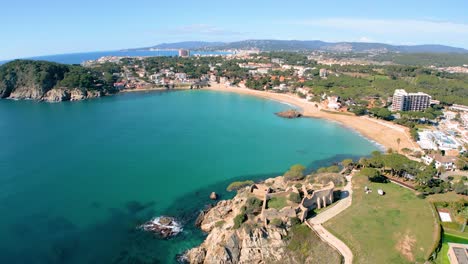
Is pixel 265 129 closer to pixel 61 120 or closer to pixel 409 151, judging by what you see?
pixel 409 151

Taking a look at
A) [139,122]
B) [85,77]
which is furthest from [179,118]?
[85,77]

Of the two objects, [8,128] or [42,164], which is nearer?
[42,164]

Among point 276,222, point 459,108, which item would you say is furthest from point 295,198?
point 459,108

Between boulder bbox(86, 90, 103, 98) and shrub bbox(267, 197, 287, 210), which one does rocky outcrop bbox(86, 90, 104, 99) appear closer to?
boulder bbox(86, 90, 103, 98)

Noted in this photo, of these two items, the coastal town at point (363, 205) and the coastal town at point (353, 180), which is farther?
the coastal town at point (353, 180)


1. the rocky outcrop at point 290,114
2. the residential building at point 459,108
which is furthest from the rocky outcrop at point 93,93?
the residential building at point 459,108

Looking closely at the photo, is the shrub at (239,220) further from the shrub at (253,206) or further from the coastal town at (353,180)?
the shrub at (253,206)
